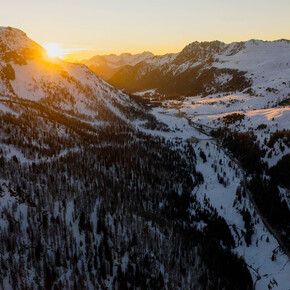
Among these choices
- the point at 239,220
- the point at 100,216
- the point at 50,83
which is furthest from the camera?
the point at 50,83

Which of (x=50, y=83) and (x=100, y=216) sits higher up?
(x=50, y=83)

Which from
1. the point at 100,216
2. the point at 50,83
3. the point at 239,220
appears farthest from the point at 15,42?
the point at 239,220

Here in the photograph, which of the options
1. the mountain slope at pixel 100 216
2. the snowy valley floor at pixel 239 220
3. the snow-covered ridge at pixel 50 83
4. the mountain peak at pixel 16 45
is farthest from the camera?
the mountain peak at pixel 16 45

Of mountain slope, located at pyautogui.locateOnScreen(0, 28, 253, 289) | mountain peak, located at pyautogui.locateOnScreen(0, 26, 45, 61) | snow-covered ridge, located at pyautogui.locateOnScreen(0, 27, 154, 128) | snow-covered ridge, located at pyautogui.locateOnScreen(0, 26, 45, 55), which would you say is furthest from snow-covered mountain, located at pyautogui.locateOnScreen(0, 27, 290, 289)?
snow-covered ridge, located at pyautogui.locateOnScreen(0, 26, 45, 55)

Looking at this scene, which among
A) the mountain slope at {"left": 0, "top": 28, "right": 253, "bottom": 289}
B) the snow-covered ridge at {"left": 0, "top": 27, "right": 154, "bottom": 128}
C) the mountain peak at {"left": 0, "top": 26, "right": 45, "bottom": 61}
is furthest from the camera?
the mountain peak at {"left": 0, "top": 26, "right": 45, "bottom": 61}

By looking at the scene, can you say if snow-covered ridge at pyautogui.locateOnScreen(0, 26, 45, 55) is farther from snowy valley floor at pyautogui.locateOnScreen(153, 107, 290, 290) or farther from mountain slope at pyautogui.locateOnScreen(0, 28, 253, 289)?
snowy valley floor at pyautogui.locateOnScreen(153, 107, 290, 290)

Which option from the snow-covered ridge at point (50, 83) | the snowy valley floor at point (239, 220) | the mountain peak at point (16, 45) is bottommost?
the snowy valley floor at point (239, 220)

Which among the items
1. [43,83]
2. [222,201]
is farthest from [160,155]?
[43,83]

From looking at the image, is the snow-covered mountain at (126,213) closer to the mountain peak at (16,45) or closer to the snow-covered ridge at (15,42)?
the mountain peak at (16,45)

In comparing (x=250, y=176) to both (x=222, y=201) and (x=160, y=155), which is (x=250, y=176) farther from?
(x=160, y=155)

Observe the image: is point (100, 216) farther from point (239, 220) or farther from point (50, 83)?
point (50, 83)

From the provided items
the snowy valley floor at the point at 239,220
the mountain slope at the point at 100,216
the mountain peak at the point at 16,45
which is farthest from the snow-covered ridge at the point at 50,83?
the snowy valley floor at the point at 239,220
